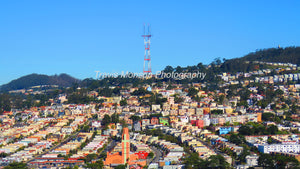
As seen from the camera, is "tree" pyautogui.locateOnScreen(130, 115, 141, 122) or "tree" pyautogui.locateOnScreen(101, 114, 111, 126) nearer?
"tree" pyautogui.locateOnScreen(101, 114, 111, 126)

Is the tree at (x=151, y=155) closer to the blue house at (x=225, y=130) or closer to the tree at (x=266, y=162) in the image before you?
the tree at (x=266, y=162)

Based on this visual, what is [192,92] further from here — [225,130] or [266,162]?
[266,162]

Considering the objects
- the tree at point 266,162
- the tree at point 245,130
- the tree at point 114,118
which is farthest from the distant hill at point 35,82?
the tree at point 266,162

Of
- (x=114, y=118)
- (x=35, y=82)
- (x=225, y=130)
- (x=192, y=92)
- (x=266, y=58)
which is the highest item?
(x=266, y=58)

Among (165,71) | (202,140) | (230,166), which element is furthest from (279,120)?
(165,71)

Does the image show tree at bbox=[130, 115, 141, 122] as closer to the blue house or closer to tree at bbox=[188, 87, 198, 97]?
the blue house

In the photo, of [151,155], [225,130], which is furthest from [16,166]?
[225,130]

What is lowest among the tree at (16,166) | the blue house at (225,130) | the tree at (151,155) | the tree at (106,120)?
the tree at (16,166)

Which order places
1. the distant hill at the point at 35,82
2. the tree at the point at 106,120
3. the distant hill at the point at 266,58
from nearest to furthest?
the tree at the point at 106,120
the distant hill at the point at 266,58
the distant hill at the point at 35,82

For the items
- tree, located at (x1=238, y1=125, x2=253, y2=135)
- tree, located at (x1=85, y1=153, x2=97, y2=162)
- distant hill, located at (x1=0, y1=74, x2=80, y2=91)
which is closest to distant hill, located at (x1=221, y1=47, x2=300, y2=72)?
tree, located at (x1=238, y1=125, x2=253, y2=135)

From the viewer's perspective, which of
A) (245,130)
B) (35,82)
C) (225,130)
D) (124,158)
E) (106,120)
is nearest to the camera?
(124,158)
